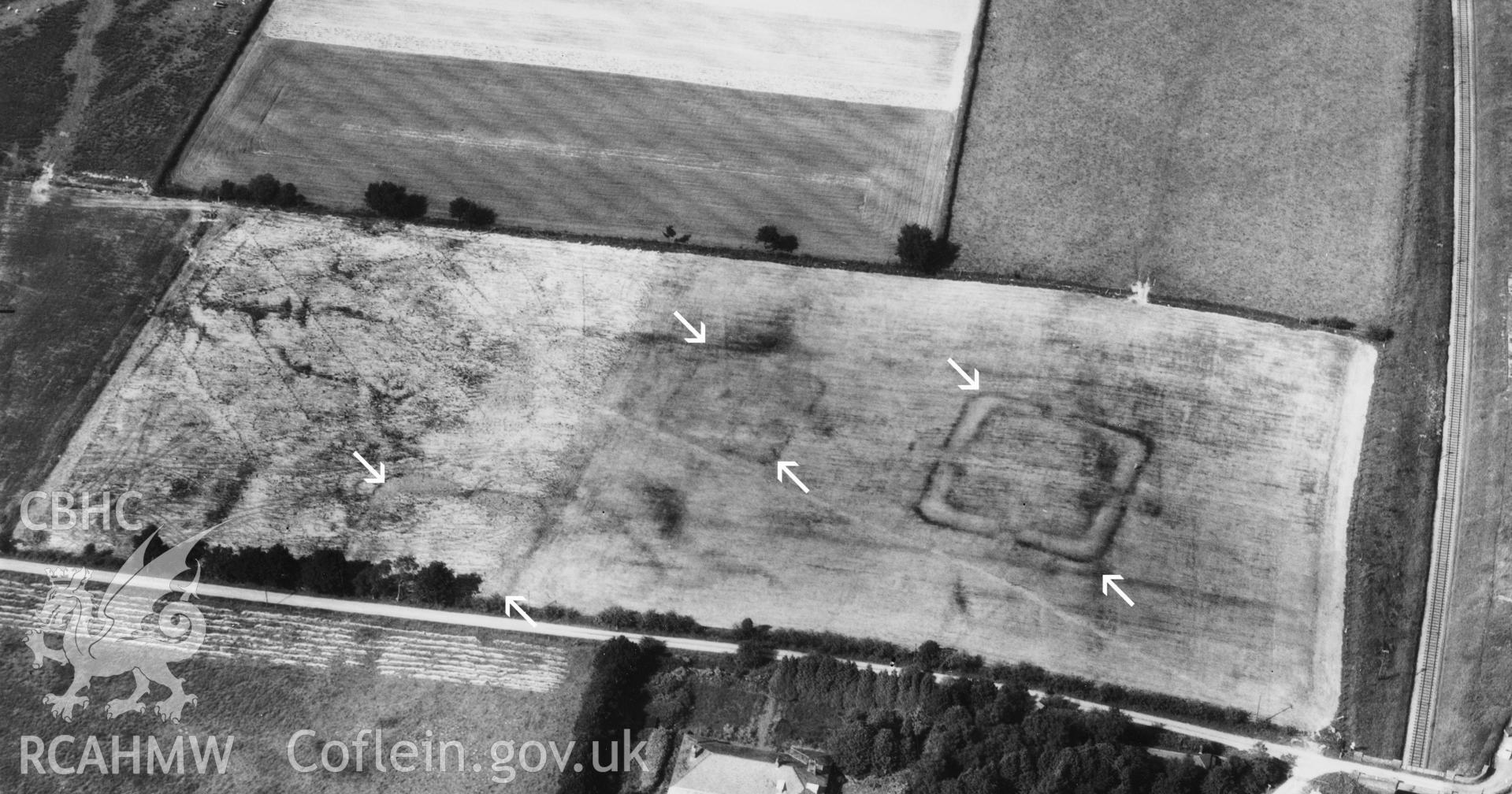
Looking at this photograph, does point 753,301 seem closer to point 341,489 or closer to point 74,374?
point 341,489

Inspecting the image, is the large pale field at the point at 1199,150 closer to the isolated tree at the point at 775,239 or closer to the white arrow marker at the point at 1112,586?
the isolated tree at the point at 775,239

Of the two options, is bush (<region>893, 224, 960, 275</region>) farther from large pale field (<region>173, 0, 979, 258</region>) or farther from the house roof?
the house roof

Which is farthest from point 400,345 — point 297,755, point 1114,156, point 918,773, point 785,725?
point 1114,156

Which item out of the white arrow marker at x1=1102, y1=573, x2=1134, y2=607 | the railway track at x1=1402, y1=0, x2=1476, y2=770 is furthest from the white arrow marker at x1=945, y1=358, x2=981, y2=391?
the railway track at x1=1402, y1=0, x2=1476, y2=770

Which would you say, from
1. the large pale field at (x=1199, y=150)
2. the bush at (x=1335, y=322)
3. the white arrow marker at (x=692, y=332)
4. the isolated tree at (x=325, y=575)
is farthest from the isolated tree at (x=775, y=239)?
the isolated tree at (x=325, y=575)

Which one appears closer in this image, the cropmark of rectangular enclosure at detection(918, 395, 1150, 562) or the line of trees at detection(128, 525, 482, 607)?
the line of trees at detection(128, 525, 482, 607)
